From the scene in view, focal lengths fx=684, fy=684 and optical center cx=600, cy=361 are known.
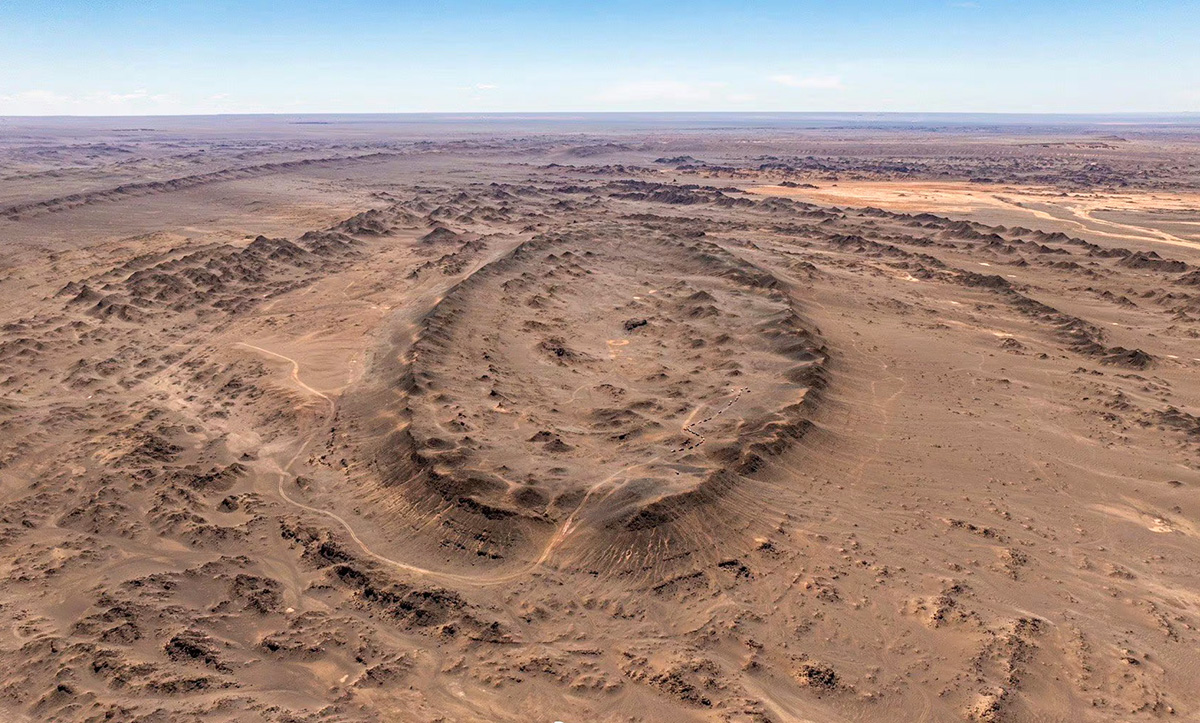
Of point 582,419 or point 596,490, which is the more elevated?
point 582,419

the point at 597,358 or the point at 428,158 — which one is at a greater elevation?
the point at 428,158

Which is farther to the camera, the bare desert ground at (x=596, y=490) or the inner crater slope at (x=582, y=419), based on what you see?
the inner crater slope at (x=582, y=419)

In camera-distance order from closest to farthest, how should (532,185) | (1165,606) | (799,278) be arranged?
(1165,606) < (799,278) < (532,185)

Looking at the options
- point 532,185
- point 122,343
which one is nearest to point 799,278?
point 122,343

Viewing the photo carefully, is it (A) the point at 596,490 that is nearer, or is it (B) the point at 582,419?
(A) the point at 596,490

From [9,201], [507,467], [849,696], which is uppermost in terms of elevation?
[9,201]

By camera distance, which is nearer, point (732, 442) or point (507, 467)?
point (507, 467)

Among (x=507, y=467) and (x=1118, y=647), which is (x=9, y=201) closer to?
(x=507, y=467)

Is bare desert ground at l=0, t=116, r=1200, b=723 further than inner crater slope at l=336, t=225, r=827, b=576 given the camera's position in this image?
No
